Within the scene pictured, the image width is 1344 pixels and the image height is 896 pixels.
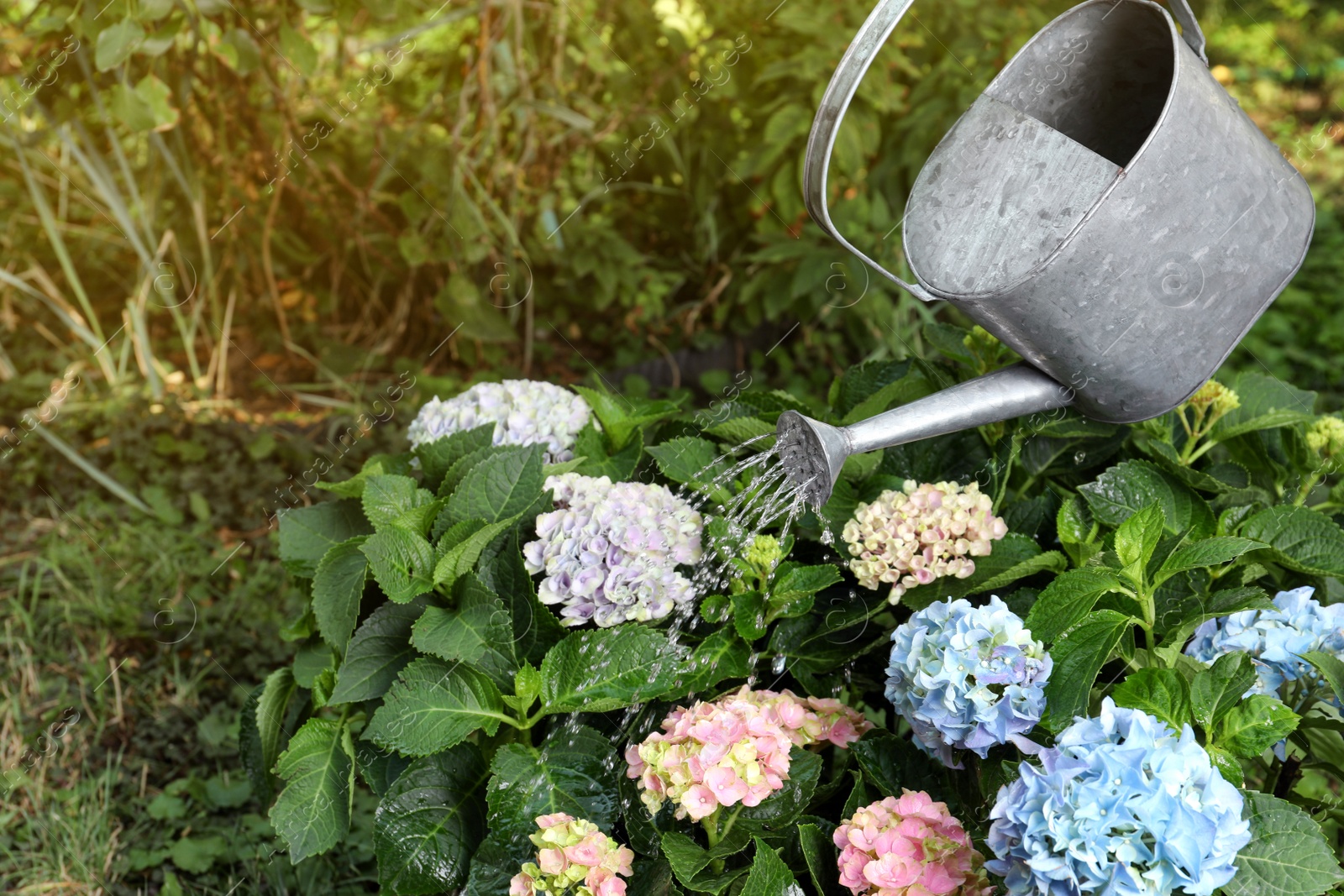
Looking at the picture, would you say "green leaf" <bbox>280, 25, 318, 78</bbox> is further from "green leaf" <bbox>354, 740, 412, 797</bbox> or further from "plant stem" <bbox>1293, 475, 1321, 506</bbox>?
"plant stem" <bbox>1293, 475, 1321, 506</bbox>

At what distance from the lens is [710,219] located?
2875 mm

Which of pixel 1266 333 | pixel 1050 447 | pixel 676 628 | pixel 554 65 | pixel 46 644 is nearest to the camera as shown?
pixel 676 628

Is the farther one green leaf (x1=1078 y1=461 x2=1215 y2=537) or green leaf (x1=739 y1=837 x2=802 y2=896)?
green leaf (x1=1078 y1=461 x2=1215 y2=537)

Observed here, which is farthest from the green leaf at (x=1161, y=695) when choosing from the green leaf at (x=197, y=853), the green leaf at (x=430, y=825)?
the green leaf at (x=197, y=853)

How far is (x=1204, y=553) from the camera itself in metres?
0.92

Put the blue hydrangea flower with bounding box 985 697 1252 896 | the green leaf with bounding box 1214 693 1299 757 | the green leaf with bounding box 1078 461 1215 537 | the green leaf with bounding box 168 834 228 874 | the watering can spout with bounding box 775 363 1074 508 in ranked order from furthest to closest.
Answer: the green leaf with bounding box 168 834 228 874
the green leaf with bounding box 1078 461 1215 537
the watering can spout with bounding box 775 363 1074 508
the green leaf with bounding box 1214 693 1299 757
the blue hydrangea flower with bounding box 985 697 1252 896

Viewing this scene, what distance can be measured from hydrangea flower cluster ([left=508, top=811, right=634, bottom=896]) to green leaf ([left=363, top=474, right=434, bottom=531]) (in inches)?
13.5

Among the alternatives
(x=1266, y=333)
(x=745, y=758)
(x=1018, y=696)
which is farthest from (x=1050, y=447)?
(x=1266, y=333)

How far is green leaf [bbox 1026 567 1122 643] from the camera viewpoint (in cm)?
89

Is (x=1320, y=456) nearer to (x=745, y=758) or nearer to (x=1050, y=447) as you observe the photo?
(x=1050, y=447)

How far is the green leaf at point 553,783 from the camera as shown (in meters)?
0.94

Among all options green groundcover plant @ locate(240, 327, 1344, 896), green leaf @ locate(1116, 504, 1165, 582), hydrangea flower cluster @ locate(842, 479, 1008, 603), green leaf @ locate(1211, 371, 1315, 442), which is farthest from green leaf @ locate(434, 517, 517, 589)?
green leaf @ locate(1211, 371, 1315, 442)

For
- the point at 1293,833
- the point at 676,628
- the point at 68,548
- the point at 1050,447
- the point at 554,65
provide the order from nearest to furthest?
the point at 1293,833 → the point at 676,628 → the point at 1050,447 → the point at 68,548 → the point at 554,65

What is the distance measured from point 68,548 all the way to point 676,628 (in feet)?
5.89
